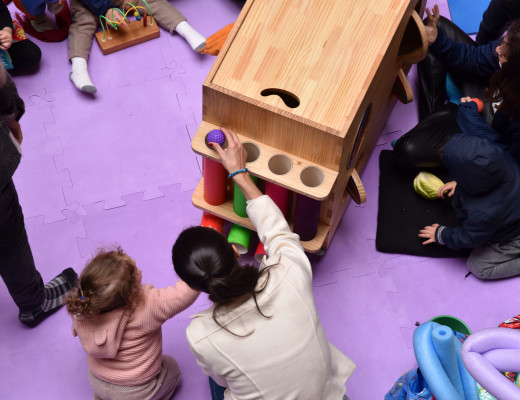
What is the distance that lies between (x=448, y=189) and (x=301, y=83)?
0.72 m

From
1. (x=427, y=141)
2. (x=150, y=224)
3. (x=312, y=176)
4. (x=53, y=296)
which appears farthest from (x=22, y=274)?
(x=427, y=141)

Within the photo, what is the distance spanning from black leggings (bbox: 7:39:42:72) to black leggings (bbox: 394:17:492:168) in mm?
1311

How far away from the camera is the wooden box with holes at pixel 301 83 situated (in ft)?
4.91

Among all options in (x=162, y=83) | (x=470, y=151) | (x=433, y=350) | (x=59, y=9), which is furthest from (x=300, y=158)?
(x=59, y=9)

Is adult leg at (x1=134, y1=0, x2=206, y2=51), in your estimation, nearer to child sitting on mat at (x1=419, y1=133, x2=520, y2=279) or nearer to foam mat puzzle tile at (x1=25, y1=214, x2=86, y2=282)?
foam mat puzzle tile at (x1=25, y1=214, x2=86, y2=282)

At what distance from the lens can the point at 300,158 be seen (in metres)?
1.59

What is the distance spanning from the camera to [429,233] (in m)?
1.96

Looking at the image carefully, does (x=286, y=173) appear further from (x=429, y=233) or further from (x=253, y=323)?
(x=429, y=233)

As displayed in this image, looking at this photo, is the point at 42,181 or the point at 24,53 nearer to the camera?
the point at 42,181

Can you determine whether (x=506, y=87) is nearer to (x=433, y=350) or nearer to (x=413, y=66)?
(x=413, y=66)

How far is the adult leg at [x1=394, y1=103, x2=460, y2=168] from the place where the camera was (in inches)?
79.2

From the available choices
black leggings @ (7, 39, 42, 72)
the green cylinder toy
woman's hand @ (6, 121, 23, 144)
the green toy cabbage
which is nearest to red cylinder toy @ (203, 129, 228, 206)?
the green cylinder toy

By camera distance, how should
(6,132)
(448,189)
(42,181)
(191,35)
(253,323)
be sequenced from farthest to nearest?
(191,35) → (42,181) → (448,189) → (6,132) → (253,323)

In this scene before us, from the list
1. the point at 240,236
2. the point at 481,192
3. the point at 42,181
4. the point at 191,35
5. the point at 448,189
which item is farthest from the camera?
the point at 191,35
